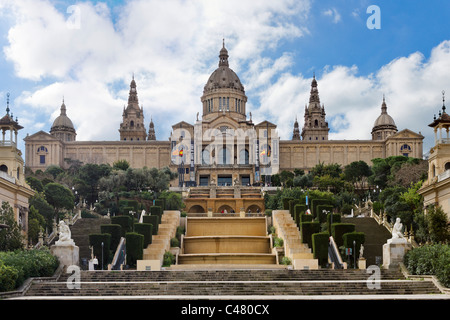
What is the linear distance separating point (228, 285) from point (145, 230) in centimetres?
1410

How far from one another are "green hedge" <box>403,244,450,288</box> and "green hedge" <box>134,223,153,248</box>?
57.0 ft

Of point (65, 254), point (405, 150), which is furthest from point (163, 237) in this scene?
point (405, 150)

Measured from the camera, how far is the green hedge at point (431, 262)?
3275 cm

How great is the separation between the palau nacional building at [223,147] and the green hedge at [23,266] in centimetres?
5865

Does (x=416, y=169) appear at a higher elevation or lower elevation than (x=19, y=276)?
higher

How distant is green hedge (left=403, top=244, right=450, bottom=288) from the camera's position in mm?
32750

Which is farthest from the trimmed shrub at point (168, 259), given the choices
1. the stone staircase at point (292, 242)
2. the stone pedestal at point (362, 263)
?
the stone pedestal at point (362, 263)

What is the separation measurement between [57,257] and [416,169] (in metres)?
43.4
